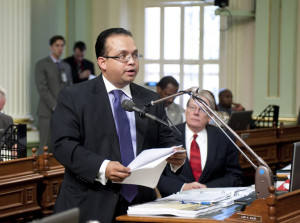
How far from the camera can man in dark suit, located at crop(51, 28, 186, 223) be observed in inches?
110

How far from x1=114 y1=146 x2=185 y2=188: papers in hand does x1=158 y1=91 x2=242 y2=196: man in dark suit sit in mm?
1564

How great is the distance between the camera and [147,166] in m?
2.66

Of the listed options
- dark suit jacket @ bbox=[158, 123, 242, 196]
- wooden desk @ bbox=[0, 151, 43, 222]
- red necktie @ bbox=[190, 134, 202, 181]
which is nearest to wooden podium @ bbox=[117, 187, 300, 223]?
dark suit jacket @ bbox=[158, 123, 242, 196]

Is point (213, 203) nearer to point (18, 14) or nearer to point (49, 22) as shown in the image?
point (18, 14)

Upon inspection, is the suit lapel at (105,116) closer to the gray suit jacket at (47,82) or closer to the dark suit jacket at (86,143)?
the dark suit jacket at (86,143)

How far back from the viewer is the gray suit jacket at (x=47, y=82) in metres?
8.60

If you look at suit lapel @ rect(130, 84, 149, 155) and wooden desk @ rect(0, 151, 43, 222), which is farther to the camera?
wooden desk @ rect(0, 151, 43, 222)

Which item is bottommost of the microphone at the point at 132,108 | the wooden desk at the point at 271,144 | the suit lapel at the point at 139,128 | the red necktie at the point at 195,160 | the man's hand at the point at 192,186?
the wooden desk at the point at 271,144

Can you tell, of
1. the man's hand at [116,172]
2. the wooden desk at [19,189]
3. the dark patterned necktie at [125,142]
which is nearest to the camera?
the man's hand at [116,172]

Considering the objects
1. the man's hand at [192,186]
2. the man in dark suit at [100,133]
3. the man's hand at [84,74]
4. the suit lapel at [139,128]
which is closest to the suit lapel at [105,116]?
the man in dark suit at [100,133]

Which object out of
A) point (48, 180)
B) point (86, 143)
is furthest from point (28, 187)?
point (86, 143)

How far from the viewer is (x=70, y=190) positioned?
2.84 metres

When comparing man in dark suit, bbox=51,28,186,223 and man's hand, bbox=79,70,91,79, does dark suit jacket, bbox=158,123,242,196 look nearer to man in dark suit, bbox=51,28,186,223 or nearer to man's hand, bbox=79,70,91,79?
man in dark suit, bbox=51,28,186,223

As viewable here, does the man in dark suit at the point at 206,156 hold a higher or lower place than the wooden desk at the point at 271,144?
higher
